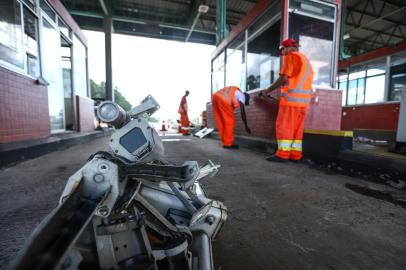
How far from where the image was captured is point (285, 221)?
126 centimetres

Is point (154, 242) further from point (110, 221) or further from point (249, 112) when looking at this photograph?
point (249, 112)

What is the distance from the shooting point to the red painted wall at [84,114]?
6.60 metres

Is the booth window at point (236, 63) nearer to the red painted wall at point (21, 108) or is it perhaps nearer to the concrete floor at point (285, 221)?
the concrete floor at point (285, 221)

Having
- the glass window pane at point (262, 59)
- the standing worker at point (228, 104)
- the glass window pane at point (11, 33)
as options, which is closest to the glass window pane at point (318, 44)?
the glass window pane at point (262, 59)

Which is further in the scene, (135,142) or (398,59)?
(398,59)

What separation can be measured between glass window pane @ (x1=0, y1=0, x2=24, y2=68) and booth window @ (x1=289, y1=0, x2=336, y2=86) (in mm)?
4702

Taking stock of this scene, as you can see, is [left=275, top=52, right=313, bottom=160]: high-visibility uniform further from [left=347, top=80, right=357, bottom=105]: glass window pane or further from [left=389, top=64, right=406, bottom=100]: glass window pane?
[left=347, top=80, right=357, bottom=105]: glass window pane

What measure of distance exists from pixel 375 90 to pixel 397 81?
59 centimetres

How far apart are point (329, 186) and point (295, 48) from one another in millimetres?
2165

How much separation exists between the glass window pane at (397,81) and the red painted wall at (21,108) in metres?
8.90

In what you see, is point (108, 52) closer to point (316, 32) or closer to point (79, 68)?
point (79, 68)

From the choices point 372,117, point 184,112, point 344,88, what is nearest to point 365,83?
point 344,88

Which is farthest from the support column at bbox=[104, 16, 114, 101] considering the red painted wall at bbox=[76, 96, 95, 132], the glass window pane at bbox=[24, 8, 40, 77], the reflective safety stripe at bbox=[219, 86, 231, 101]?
the reflective safety stripe at bbox=[219, 86, 231, 101]

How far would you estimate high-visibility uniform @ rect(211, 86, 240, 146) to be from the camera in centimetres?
420
